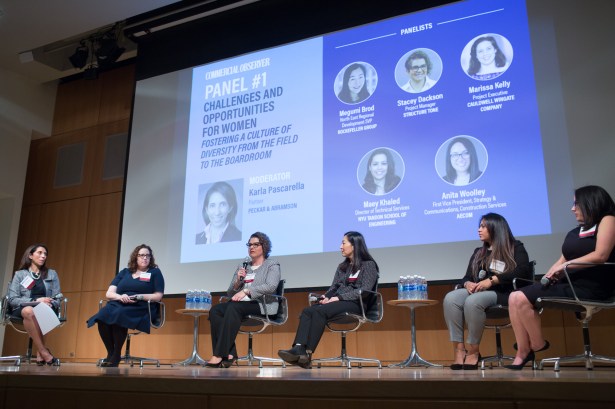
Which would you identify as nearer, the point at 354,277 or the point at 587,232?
the point at 587,232

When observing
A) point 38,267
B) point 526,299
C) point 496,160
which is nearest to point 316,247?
point 496,160

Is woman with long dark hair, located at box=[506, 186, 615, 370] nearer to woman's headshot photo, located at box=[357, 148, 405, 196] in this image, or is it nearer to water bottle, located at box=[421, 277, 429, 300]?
water bottle, located at box=[421, 277, 429, 300]

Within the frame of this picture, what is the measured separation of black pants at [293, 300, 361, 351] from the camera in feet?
12.4

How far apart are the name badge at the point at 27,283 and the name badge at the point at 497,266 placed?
13.1 feet

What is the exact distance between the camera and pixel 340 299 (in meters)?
4.13

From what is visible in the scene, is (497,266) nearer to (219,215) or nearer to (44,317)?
(219,215)

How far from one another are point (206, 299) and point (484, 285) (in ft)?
8.91

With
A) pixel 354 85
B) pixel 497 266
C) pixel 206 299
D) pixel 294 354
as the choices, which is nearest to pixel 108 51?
pixel 354 85

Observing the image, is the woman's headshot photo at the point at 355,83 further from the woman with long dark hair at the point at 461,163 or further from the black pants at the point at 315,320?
the black pants at the point at 315,320

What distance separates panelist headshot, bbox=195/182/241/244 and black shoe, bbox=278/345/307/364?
6.36 ft

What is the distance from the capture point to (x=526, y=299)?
10.6ft

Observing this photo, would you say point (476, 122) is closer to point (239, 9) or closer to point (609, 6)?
point (609, 6)

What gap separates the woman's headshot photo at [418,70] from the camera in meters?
4.87

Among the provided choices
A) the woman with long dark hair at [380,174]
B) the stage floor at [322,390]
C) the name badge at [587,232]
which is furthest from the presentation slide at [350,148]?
the stage floor at [322,390]
